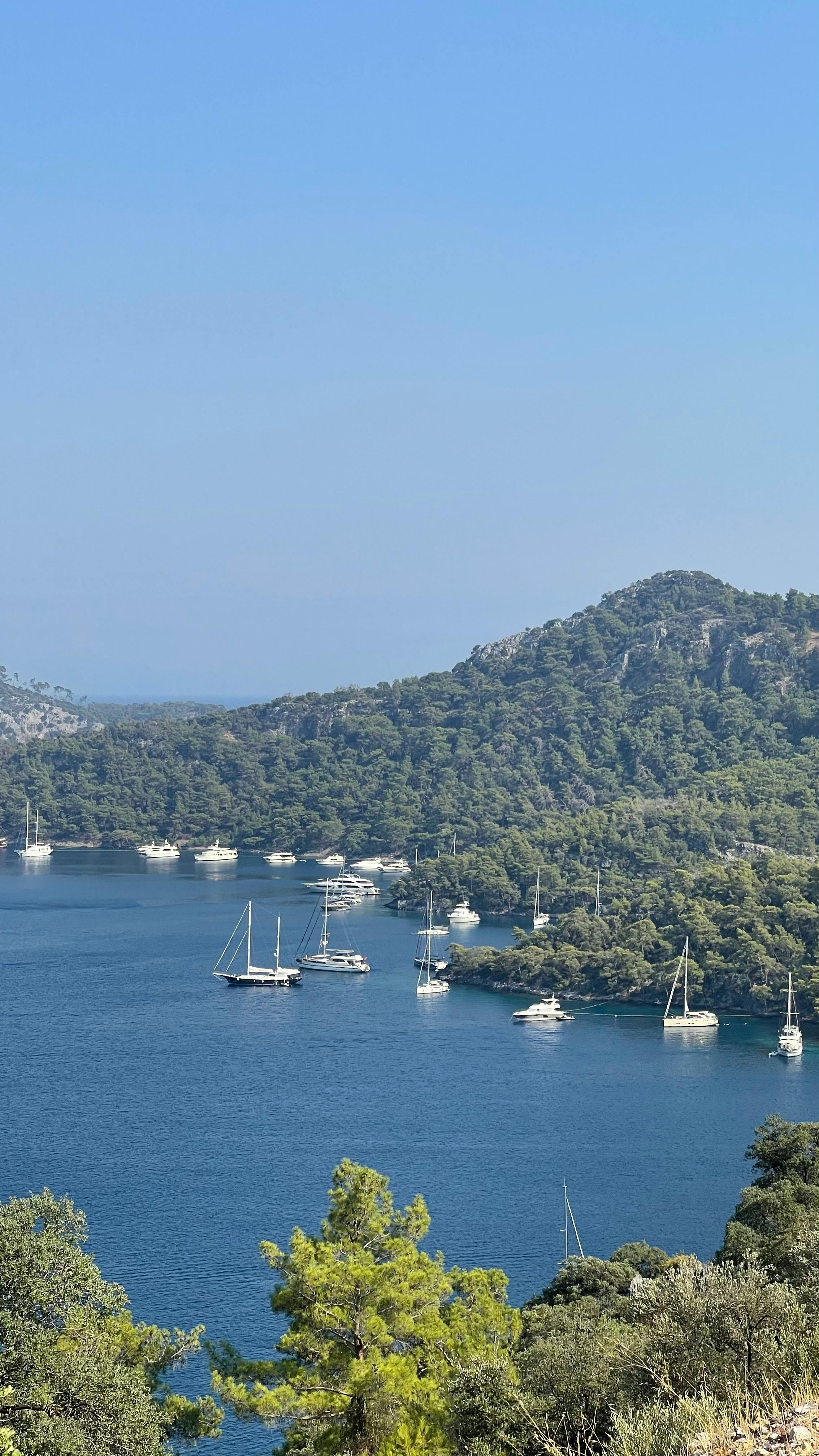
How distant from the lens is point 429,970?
61094 mm

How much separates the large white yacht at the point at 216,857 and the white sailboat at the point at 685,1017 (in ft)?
167

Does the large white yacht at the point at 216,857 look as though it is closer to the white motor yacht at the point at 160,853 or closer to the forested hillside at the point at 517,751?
the white motor yacht at the point at 160,853

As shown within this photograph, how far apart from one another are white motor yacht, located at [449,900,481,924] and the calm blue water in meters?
10.5

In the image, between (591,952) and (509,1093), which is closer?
(509,1093)

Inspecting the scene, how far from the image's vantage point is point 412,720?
122 m

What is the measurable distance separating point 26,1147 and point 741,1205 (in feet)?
61.3

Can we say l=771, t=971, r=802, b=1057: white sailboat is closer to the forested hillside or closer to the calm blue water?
the calm blue water

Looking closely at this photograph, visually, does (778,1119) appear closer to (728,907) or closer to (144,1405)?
(144,1405)

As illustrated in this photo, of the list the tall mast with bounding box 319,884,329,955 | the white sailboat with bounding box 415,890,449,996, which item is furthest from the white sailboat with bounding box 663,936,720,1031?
the tall mast with bounding box 319,884,329,955

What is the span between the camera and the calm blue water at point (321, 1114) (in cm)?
2966

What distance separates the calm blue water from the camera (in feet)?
97.3

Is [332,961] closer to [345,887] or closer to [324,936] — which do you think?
[324,936]

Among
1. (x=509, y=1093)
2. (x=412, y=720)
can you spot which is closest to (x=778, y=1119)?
(x=509, y=1093)

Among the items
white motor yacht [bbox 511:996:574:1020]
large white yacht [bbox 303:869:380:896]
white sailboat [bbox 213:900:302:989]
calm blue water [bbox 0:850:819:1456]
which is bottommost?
calm blue water [bbox 0:850:819:1456]
